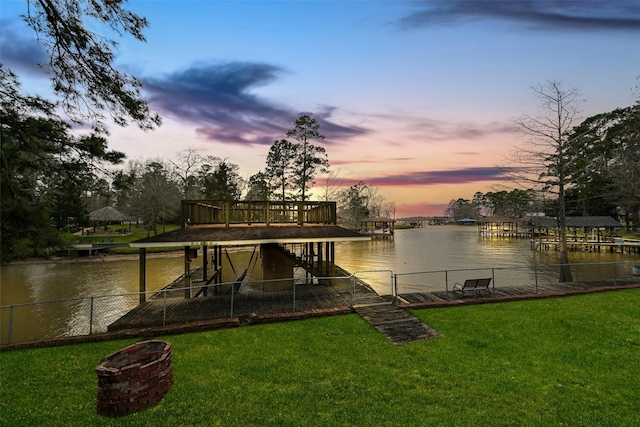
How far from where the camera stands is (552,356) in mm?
6887

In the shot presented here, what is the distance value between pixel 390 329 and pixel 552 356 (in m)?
3.81

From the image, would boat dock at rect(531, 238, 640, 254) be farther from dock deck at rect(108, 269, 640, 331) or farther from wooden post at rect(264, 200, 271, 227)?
wooden post at rect(264, 200, 271, 227)

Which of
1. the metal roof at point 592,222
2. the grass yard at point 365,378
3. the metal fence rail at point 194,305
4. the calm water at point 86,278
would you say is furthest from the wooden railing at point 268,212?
the metal roof at point 592,222

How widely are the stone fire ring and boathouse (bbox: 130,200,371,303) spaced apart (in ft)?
18.0

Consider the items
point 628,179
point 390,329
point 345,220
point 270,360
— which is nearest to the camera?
point 270,360

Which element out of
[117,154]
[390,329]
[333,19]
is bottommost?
[390,329]

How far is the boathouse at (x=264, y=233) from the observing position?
11.6m

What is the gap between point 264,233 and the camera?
12.7 metres

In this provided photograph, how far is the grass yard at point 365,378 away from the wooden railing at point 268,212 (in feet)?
21.1

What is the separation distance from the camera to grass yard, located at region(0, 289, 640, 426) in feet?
15.8

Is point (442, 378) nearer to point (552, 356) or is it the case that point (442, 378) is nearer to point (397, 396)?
point (397, 396)

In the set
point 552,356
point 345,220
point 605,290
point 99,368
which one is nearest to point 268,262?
point 99,368

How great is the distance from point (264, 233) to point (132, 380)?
8032mm

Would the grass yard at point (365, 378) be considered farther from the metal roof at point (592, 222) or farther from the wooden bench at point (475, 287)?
the metal roof at point (592, 222)
